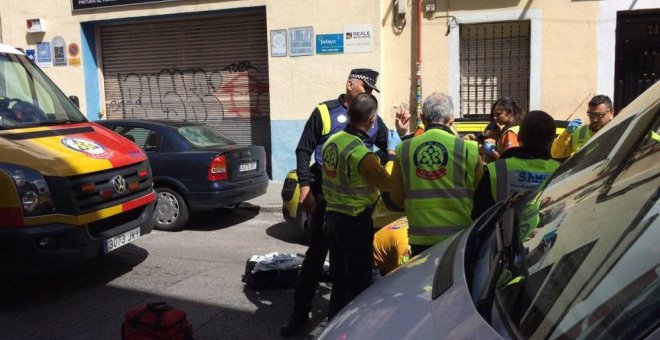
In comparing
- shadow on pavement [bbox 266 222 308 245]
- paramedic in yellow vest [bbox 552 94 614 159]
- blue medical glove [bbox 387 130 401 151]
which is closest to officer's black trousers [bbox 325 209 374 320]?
blue medical glove [bbox 387 130 401 151]

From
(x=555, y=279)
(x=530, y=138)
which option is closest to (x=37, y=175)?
(x=530, y=138)

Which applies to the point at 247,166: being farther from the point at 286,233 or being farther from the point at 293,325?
the point at 293,325

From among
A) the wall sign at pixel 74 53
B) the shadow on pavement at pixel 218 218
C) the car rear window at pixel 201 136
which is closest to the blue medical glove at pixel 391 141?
the car rear window at pixel 201 136

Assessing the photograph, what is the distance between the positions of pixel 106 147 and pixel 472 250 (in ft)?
13.8

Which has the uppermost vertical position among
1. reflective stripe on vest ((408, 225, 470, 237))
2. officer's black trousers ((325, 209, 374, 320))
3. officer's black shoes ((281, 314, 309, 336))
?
reflective stripe on vest ((408, 225, 470, 237))

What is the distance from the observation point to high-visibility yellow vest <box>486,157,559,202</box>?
3078 mm

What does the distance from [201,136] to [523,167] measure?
18.4 feet

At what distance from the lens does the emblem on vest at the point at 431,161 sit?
125 inches

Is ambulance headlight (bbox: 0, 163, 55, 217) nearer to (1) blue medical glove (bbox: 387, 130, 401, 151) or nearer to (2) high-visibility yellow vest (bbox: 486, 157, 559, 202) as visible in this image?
(1) blue medical glove (bbox: 387, 130, 401, 151)

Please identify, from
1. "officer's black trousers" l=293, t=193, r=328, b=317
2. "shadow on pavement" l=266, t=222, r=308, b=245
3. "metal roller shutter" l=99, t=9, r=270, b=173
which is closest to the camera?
"officer's black trousers" l=293, t=193, r=328, b=317

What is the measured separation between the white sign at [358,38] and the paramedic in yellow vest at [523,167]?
735cm

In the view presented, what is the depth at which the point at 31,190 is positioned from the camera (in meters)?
4.41

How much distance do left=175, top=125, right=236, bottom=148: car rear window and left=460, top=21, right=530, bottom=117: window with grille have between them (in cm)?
465

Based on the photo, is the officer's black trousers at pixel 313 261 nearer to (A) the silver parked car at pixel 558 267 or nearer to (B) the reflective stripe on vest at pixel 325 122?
(B) the reflective stripe on vest at pixel 325 122
